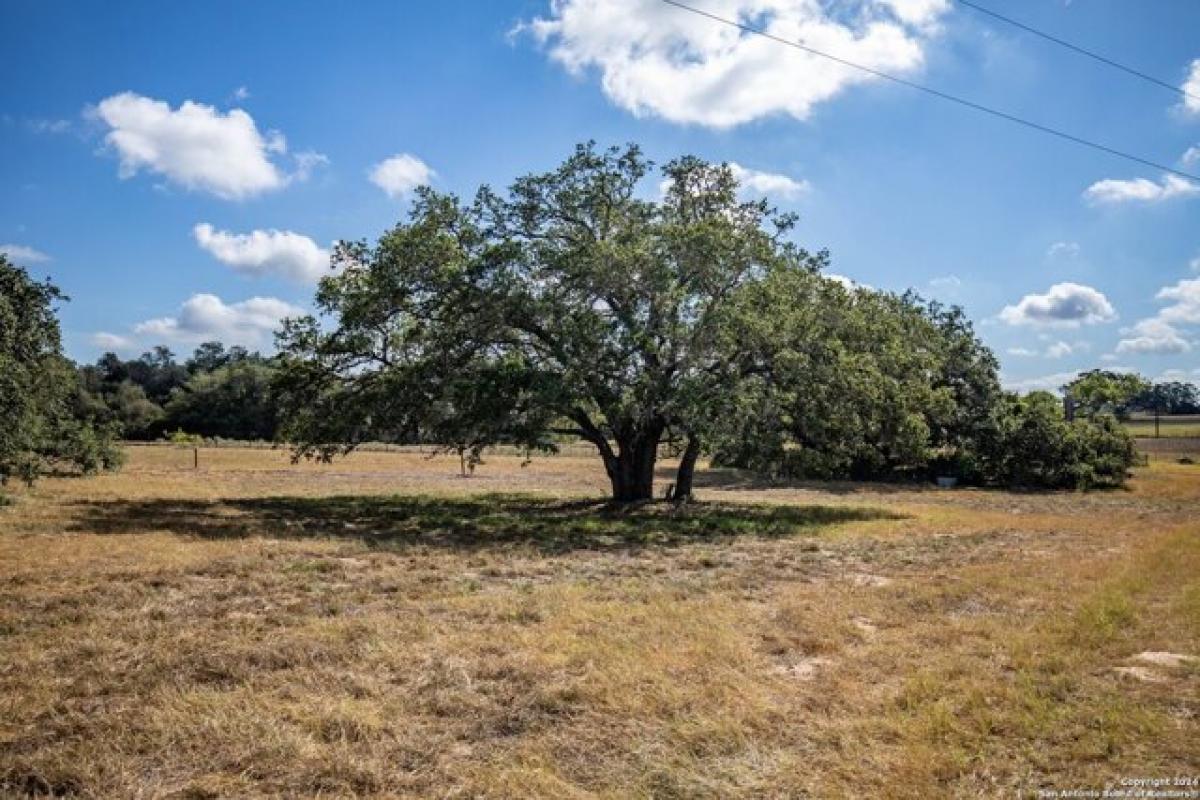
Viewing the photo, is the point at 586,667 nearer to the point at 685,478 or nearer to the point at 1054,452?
the point at 685,478

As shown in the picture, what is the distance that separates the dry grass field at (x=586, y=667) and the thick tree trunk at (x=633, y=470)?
906cm

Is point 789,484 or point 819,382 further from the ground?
point 819,382

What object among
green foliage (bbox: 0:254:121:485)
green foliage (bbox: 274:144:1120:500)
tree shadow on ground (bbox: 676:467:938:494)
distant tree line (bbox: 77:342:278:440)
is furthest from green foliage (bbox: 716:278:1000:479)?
distant tree line (bbox: 77:342:278:440)

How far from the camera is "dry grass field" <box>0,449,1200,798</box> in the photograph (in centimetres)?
445

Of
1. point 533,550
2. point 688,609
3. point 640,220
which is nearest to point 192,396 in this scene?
point 640,220

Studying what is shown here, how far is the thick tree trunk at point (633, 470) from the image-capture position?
23.7 meters

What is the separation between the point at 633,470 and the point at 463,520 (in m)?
6.90

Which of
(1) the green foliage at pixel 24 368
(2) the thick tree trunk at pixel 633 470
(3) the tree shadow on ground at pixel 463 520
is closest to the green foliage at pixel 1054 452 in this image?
(3) the tree shadow on ground at pixel 463 520

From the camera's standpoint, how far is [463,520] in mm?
18922

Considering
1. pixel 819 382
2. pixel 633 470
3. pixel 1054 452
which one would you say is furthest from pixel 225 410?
pixel 1054 452

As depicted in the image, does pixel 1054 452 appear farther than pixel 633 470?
Yes

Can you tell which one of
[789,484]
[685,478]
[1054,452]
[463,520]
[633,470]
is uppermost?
[1054,452]

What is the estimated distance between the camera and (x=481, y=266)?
63.2 ft

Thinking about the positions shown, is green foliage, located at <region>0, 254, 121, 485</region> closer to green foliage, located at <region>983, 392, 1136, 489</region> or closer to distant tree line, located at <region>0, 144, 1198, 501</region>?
distant tree line, located at <region>0, 144, 1198, 501</region>
